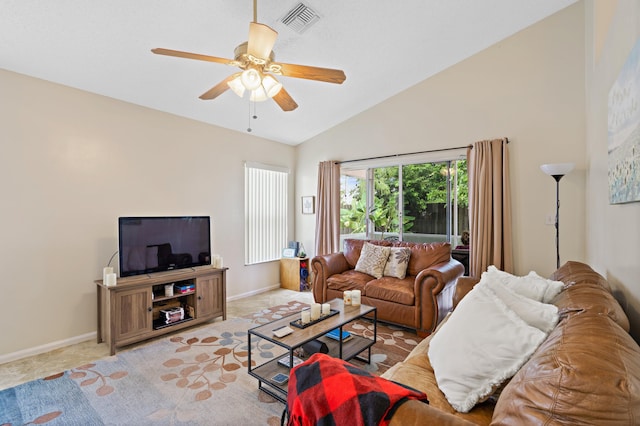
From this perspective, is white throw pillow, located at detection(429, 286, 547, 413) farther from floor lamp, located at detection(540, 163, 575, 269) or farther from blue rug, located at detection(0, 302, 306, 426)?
floor lamp, located at detection(540, 163, 575, 269)

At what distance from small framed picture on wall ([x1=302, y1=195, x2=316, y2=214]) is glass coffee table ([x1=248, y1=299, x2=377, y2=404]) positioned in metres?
2.78

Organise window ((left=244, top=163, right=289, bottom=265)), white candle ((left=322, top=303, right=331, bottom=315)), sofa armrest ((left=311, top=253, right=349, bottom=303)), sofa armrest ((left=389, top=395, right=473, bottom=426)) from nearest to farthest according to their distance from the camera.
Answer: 1. sofa armrest ((left=389, top=395, right=473, bottom=426))
2. white candle ((left=322, top=303, right=331, bottom=315))
3. sofa armrest ((left=311, top=253, right=349, bottom=303))
4. window ((left=244, top=163, right=289, bottom=265))

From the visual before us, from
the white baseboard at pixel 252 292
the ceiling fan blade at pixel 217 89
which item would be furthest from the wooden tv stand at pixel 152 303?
the ceiling fan blade at pixel 217 89

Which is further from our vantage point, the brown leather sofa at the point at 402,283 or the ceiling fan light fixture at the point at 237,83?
the brown leather sofa at the point at 402,283

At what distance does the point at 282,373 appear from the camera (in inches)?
86.3

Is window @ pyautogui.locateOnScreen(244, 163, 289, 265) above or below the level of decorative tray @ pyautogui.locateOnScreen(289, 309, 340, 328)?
above

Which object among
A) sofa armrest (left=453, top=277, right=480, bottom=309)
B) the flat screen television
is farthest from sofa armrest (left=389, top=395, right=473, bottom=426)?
the flat screen television

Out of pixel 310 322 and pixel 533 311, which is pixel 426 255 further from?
pixel 533 311

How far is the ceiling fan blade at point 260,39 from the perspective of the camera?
5.93 feet

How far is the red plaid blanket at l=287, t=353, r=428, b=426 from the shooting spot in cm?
85

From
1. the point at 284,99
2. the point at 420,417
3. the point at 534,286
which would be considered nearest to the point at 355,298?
the point at 534,286

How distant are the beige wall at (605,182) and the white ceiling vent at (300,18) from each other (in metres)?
1.95

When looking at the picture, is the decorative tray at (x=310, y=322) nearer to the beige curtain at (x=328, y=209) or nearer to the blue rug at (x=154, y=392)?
the blue rug at (x=154, y=392)

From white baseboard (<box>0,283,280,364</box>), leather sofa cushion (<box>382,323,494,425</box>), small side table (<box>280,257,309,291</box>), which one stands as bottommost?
white baseboard (<box>0,283,280,364</box>)
